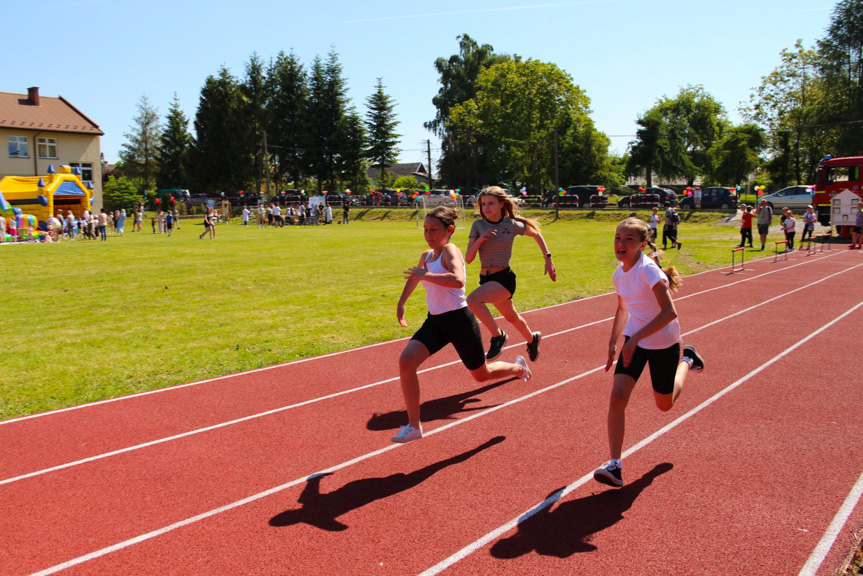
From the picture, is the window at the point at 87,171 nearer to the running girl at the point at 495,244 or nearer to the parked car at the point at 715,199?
the parked car at the point at 715,199

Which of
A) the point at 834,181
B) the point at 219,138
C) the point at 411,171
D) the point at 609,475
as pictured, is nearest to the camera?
the point at 609,475

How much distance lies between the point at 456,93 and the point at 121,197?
42915 mm

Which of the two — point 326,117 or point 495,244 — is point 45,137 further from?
point 495,244

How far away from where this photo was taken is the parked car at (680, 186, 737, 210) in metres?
47.2

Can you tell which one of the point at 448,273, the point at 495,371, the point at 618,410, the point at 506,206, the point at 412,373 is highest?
the point at 506,206

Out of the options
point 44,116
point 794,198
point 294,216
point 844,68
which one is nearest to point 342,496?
point 794,198

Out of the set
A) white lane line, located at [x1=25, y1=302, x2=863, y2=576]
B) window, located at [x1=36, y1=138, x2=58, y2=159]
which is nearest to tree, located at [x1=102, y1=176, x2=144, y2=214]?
window, located at [x1=36, y1=138, x2=58, y2=159]

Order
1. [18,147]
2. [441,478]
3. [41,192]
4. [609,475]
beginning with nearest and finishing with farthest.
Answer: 1. [609,475]
2. [441,478]
3. [41,192]
4. [18,147]

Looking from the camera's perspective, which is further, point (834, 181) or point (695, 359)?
point (834, 181)

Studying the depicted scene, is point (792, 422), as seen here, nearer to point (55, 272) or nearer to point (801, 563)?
point (801, 563)

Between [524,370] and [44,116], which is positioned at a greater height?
[44,116]

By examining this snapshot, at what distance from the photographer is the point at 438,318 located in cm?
566

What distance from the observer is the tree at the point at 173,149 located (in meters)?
83.0

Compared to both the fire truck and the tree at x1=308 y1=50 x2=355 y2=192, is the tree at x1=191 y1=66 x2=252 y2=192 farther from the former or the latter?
the fire truck
